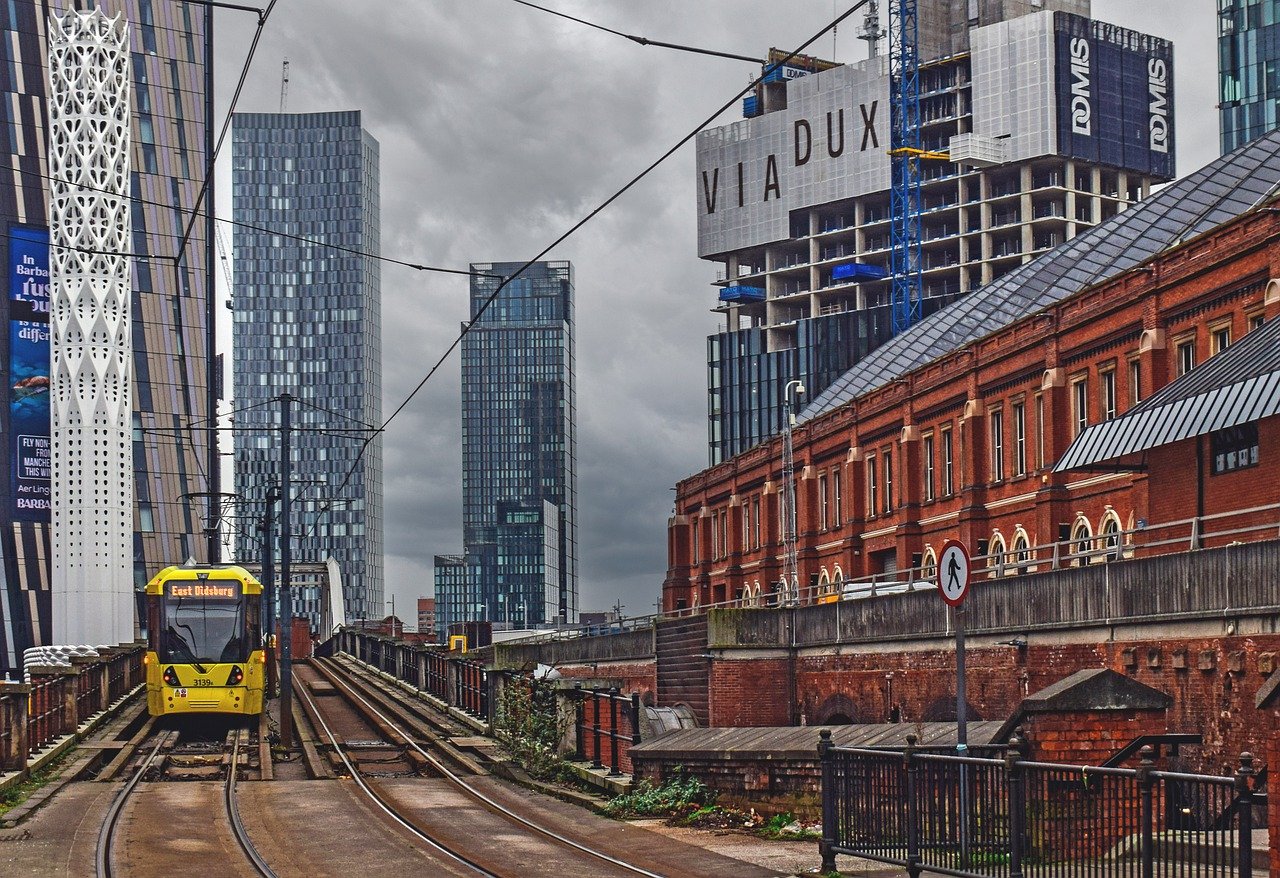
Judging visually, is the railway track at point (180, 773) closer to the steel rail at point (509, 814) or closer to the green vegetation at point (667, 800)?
the steel rail at point (509, 814)

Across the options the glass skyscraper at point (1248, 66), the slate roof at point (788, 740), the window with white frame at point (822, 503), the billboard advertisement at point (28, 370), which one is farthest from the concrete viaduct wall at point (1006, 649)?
the glass skyscraper at point (1248, 66)

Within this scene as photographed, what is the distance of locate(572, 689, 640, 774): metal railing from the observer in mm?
26844

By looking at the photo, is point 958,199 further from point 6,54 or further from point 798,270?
point 6,54

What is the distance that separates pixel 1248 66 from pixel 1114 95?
3269cm

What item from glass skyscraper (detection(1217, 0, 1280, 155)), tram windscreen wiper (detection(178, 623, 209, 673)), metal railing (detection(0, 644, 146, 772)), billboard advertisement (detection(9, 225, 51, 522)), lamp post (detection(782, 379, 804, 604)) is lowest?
metal railing (detection(0, 644, 146, 772))

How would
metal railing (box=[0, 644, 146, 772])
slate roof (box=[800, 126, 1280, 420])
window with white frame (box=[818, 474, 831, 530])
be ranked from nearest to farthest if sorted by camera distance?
metal railing (box=[0, 644, 146, 772]) < slate roof (box=[800, 126, 1280, 420]) < window with white frame (box=[818, 474, 831, 530])

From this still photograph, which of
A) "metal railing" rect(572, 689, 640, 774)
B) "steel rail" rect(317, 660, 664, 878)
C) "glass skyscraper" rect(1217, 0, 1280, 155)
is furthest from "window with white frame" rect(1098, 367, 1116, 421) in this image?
"glass skyscraper" rect(1217, 0, 1280, 155)

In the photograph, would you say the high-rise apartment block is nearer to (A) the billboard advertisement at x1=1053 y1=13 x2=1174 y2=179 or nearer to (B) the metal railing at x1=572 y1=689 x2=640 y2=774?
(A) the billboard advertisement at x1=1053 y1=13 x2=1174 y2=179

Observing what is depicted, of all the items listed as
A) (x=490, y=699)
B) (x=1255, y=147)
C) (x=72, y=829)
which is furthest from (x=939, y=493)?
(x=72, y=829)

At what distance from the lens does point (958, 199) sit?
536ft

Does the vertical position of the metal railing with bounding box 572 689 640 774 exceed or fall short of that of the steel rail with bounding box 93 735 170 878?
it exceeds it

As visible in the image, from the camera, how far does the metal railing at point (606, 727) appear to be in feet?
88.1

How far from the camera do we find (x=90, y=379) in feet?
267

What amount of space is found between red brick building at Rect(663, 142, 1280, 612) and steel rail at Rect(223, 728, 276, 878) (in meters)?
12.9
